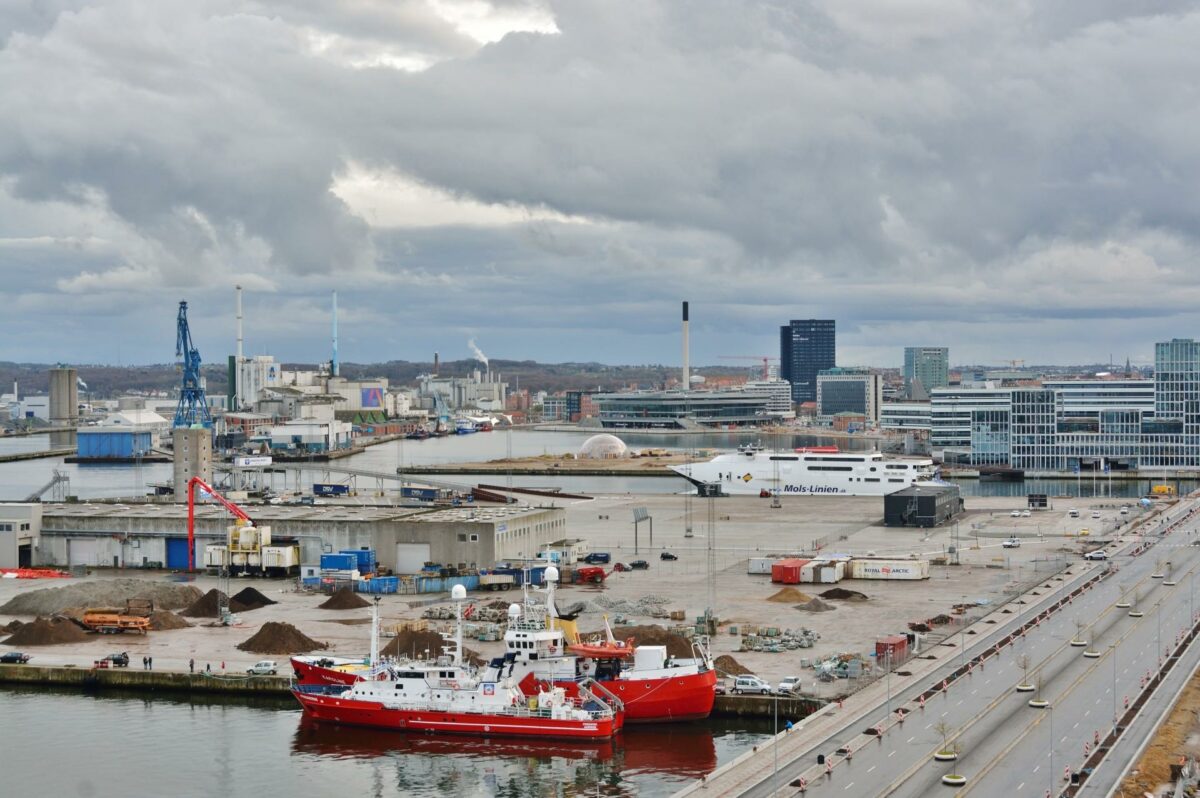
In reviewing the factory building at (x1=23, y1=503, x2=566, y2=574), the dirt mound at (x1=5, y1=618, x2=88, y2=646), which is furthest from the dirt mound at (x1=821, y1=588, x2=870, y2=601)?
the dirt mound at (x1=5, y1=618, x2=88, y2=646)

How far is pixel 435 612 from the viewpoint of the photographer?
4612 cm

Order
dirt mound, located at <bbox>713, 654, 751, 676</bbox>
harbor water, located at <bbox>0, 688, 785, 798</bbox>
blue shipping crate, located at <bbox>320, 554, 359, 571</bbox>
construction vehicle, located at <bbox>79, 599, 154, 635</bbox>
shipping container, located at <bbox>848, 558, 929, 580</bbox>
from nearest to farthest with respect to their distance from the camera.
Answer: harbor water, located at <bbox>0, 688, 785, 798</bbox> → dirt mound, located at <bbox>713, 654, 751, 676</bbox> → construction vehicle, located at <bbox>79, 599, 154, 635</bbox> → blue shipping crate, located at <bbox>320, 554, 359, 571</bbox> → shipping container, located at <bbox>848, 558, 929, 580</bbox>

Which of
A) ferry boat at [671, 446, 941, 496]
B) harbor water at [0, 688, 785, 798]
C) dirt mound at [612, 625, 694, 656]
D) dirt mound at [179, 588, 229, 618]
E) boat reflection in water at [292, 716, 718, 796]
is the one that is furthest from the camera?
ferry boat at [671, 446, 941, 496]

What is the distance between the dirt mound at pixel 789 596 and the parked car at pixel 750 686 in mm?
14103

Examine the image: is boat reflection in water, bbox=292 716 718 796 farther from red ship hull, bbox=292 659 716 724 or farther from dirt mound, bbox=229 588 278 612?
dirt mound, bbox=229 588 278 612

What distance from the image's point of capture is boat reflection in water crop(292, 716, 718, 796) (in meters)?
29.5

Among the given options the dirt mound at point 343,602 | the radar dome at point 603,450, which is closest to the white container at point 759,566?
the dirt mound at point 343,602

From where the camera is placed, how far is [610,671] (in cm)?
3397

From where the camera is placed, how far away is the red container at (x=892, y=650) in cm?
3753

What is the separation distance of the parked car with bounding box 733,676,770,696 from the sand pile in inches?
863

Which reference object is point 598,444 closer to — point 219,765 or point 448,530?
point 448,530

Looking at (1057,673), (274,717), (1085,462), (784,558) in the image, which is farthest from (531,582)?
(1085,462)

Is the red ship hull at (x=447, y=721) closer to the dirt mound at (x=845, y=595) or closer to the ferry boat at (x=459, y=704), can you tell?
the ferry boat at (x=459, y=704)

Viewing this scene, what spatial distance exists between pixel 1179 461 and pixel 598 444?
56.0 m
